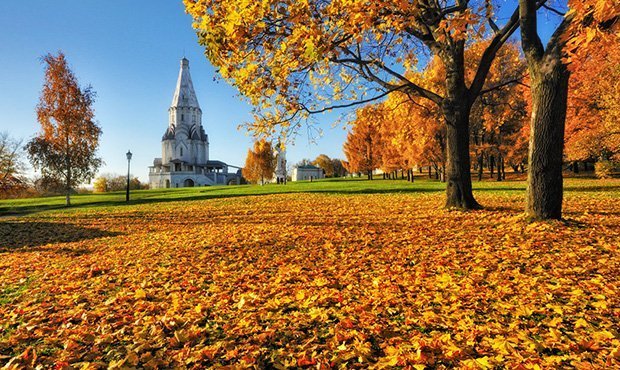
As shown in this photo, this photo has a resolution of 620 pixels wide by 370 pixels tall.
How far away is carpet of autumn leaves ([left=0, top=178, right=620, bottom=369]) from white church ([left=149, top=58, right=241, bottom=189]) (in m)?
83.9

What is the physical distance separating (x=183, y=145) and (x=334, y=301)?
9319cm

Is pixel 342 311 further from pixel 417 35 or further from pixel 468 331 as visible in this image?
pixel 417 35

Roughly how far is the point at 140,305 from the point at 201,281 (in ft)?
3.21

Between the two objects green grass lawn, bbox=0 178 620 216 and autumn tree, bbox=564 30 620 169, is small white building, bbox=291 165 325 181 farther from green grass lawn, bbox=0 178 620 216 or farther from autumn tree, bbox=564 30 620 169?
autumn tree, bbox=564 30 620 169

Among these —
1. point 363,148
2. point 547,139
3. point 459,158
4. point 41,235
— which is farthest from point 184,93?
point 547,139

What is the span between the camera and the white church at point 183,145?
8650 centimetres

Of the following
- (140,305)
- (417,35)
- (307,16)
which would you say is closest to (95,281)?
(140,305)

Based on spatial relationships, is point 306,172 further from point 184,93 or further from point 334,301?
point 334,301

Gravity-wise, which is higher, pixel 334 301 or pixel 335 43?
pixel 335 43

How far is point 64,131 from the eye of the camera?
25.4 metres

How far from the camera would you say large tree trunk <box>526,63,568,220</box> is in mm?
6965

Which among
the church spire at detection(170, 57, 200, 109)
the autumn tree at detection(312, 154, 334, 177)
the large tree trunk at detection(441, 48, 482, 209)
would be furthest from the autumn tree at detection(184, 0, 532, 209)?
the autumn tree at detection(312, 154, 334, 177)

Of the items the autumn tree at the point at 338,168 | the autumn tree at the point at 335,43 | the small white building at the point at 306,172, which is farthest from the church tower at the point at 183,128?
the autumn tree at the point at 335,43

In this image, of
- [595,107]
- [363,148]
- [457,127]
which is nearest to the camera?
[457,127]
